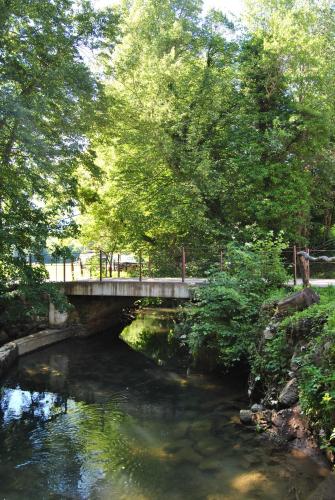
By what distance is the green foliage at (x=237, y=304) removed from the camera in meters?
10.8

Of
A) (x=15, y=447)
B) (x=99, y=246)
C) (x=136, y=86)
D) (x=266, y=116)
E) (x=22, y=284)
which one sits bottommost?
(x=15, y=447)

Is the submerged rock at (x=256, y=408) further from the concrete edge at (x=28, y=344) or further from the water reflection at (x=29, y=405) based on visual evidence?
the concrete edge at (x=28, y=344)

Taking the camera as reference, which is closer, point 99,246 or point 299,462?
point 299,462

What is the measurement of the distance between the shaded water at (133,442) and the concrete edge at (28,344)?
1.45 ft

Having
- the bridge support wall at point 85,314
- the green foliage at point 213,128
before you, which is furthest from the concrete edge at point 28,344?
the green foliage at point 213,128

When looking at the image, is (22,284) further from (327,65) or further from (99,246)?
(327,65)

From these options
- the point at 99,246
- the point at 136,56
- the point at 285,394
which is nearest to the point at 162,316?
the point at 99,246

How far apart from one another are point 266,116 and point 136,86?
5814mm

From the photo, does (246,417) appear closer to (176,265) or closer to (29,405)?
(29,405)

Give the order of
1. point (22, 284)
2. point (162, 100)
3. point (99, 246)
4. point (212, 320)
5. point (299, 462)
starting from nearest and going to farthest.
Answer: point (299, 462) → point (212, 320) → point (22, 284) → point (162, 100) → point (99, 246)

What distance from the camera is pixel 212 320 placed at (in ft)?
37.0

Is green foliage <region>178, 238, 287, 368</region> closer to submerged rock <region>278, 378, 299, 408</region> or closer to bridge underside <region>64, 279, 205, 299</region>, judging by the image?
bridge underside <region>64, 279, 205, 299</region>

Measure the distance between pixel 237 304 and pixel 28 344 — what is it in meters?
8.20

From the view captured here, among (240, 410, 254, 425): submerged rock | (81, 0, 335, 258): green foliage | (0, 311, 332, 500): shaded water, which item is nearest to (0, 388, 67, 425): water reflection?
(0, 311, 332, 500): shaded water
